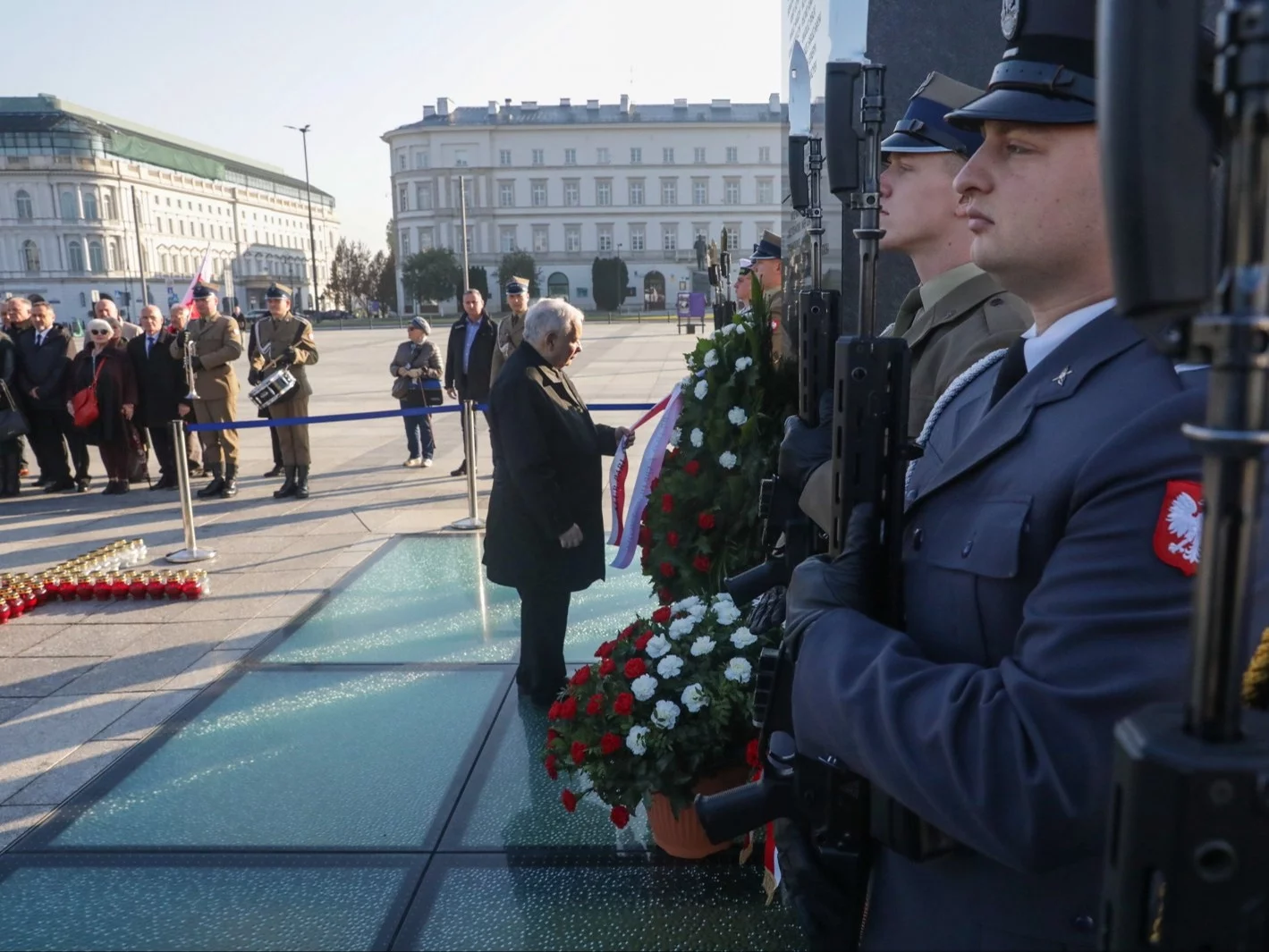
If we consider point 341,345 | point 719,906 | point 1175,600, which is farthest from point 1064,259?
point 341,345

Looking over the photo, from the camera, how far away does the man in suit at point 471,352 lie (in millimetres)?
10469

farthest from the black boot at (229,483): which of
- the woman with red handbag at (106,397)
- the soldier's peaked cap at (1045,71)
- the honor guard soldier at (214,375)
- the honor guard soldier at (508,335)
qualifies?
the soldier's peaked cap at (1045,71)

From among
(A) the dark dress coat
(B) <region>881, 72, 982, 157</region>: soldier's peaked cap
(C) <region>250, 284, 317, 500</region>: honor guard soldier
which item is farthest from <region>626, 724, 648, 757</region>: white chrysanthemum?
(C) <region>250, 284, 317, 500</region>: honor guard soldier

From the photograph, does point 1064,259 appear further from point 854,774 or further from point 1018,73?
point 854,774

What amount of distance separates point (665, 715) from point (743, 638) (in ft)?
1.22

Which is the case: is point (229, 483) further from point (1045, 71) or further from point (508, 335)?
point (1045, 71)

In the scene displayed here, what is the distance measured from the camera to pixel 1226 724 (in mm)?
790

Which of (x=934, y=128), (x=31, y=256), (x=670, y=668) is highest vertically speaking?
(x=31, y=256)

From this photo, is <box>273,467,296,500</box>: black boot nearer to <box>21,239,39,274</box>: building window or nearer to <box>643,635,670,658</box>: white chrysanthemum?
<box>643,635,670,658</box>: white chrysanthemum

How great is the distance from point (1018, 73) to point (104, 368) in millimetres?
10327

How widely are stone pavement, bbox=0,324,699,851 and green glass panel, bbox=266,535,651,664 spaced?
1.06ft

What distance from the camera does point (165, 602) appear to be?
21.5ft

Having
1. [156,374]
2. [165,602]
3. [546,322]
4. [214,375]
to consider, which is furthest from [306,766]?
[156,374]

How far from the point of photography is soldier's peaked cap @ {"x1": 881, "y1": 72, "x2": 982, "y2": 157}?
2.59 m
